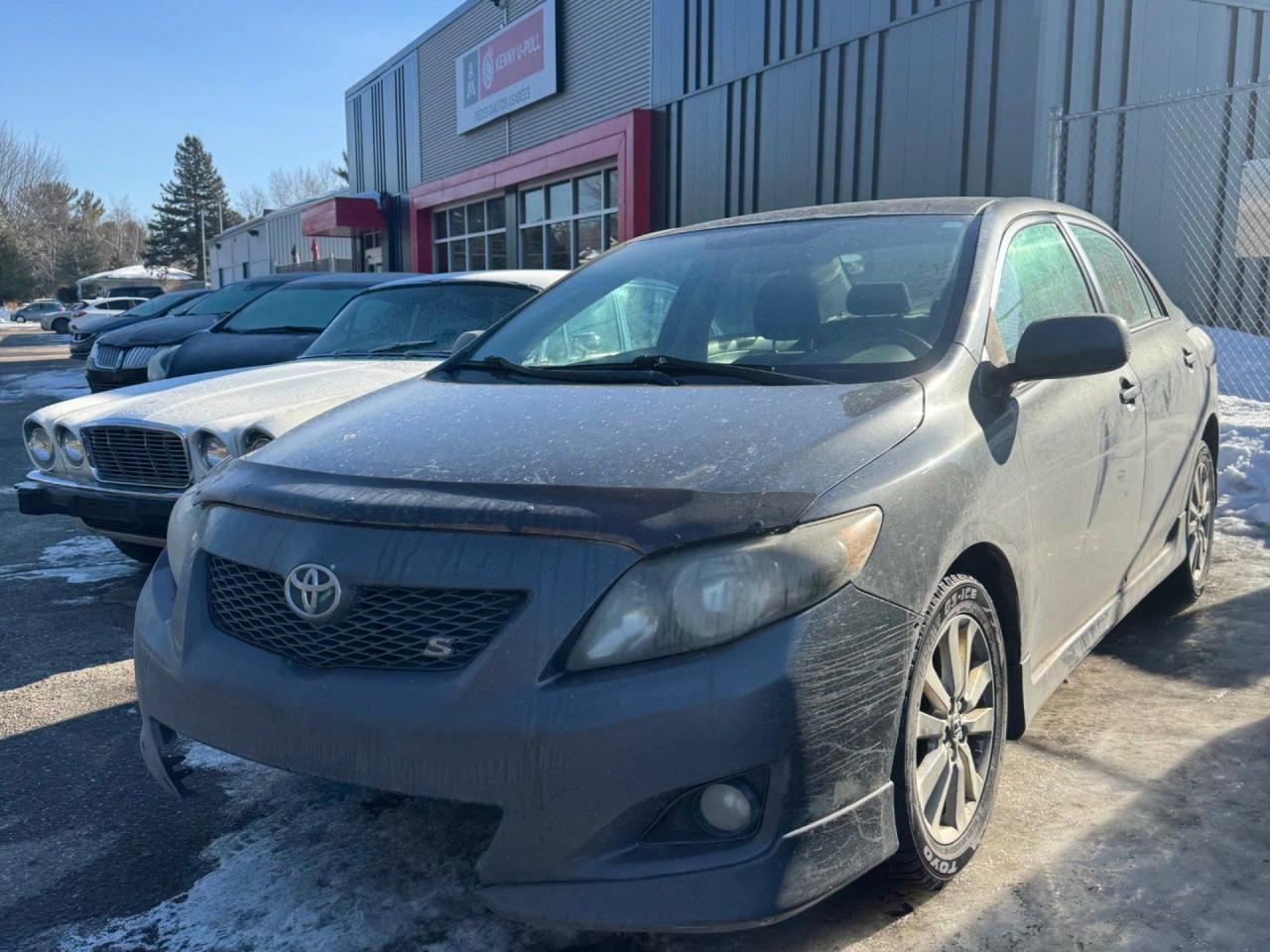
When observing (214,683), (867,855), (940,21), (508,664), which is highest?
(940,21)

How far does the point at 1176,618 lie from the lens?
4520 mm

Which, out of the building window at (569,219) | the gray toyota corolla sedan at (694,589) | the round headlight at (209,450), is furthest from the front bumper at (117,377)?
the gray toyota corolla sedan at (694,589)

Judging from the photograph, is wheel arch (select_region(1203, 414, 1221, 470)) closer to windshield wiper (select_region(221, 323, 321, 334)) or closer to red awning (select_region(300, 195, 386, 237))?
windshield wiper (select_region(221, 323, 321, 334))

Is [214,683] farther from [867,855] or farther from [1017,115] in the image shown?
[1017,115]

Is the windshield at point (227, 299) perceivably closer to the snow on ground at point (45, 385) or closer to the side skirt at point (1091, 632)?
the snow on ground at point (45, 385)

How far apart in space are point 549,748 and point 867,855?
0.66m

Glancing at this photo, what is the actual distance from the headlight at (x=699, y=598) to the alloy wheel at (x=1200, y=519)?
292 centimetres

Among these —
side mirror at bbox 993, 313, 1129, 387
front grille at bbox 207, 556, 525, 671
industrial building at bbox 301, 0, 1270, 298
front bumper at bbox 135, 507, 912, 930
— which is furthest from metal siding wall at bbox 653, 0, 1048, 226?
front grille at bbox 207, 556, 525, 671

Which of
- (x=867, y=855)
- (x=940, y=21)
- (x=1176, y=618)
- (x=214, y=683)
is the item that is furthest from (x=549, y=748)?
(x=940, y=21)

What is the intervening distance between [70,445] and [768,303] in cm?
355

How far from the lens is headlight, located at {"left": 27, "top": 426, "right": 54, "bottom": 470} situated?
17.1 ft

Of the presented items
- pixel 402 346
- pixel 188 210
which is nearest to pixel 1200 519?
pixel 402 346

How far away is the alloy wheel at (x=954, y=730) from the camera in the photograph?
2385 millimetres

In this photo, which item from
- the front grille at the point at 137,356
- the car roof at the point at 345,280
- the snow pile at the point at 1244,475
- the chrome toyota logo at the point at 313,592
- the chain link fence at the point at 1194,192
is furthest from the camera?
the chain link fence at the point at 1194,192
